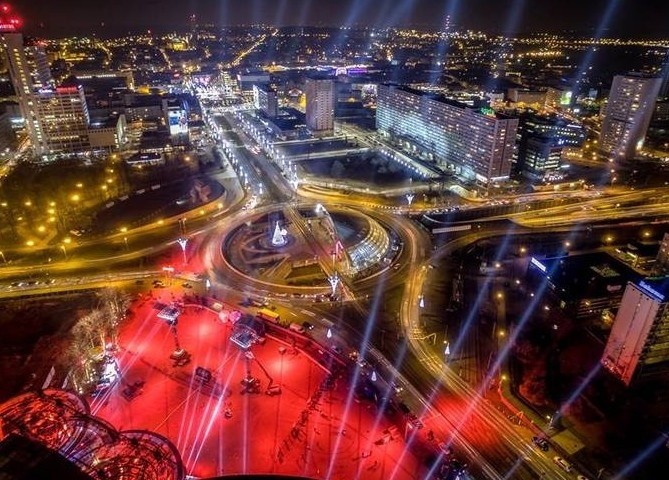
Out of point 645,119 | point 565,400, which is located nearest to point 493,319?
point 565,400

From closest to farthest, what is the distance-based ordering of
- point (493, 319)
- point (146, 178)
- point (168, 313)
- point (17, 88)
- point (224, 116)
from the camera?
point (168, 313) → point (493, 319) → point (146, 178) → point (17, 88) → point (224, 116)

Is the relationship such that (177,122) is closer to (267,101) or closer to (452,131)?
(267,101)

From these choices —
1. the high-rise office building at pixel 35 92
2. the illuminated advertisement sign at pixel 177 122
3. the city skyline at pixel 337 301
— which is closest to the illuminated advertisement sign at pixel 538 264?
the city skyline at pixel 337 301

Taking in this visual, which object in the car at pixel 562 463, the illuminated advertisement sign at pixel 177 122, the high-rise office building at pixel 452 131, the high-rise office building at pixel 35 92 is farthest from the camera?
the illuminated advertisement sign at pixel 177 122

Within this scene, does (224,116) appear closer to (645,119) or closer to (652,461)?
(645,119)

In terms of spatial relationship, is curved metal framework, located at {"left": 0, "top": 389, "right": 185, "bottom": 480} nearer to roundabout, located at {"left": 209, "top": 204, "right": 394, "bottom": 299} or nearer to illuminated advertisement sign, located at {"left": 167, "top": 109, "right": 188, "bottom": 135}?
roundabout, located at {"left": 209, "top": 204, "right": 394, "bottom": 299}

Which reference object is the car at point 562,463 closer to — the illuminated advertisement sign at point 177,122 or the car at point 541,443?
the car at point 541,443

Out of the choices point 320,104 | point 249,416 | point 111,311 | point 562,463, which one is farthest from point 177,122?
point 562,463
